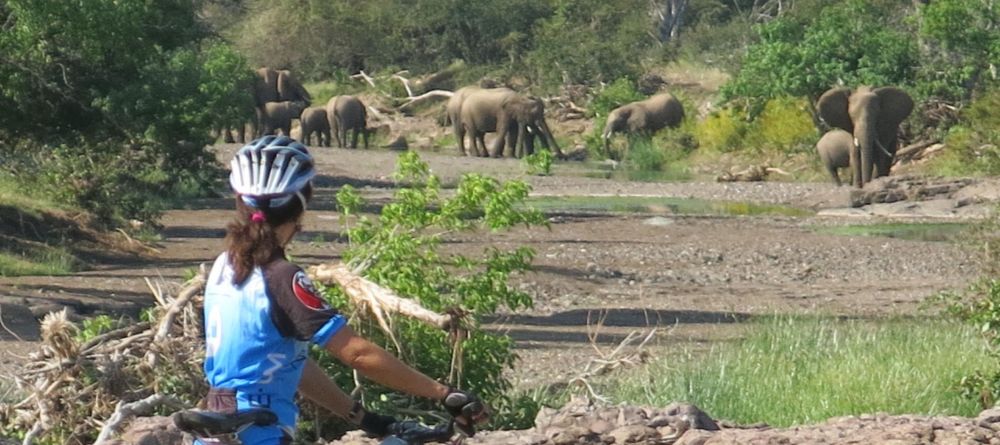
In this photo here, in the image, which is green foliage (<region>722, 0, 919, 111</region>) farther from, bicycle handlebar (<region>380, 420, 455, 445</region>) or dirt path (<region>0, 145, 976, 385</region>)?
bicycle handlebar (<region>380, 420, 455, 445</region>)

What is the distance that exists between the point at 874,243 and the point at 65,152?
9478mm

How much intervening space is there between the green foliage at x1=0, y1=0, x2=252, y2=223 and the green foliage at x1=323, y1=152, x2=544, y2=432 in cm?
958

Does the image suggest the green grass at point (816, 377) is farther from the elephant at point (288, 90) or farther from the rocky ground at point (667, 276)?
the elephant at point (288, 90)

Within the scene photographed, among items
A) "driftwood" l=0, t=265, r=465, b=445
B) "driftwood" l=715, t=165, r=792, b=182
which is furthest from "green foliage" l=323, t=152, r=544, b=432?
"driftwood" l=715, t=165, r=792, b=182

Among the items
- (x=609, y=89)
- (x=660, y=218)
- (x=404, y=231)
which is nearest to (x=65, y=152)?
(x=660, y=218)

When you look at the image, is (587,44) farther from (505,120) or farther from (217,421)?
(217,421)

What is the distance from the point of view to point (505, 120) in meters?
48.4

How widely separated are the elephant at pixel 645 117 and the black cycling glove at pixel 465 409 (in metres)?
41.6

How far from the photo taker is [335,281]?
28.7 feet

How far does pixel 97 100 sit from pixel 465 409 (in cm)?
1689

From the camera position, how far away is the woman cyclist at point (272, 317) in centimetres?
443

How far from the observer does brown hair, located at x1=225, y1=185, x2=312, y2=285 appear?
14.7 ft

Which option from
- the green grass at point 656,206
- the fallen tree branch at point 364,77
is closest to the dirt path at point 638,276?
the green grass at point 656,206

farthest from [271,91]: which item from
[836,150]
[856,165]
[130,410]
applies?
[130,410]
